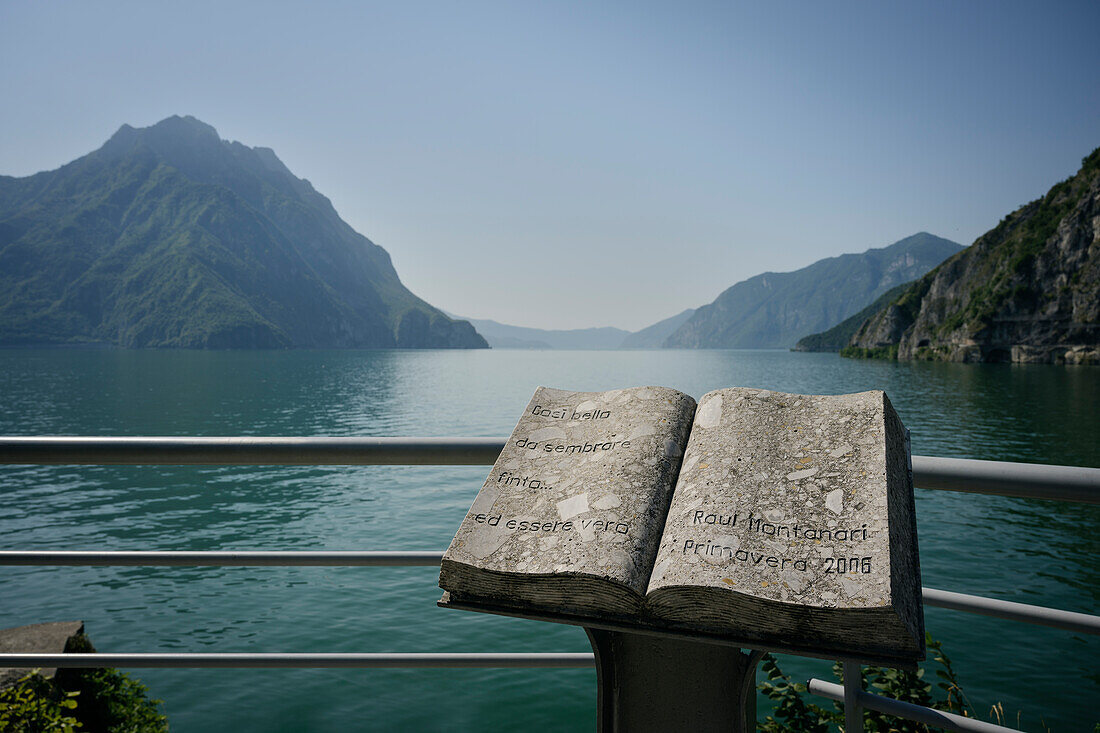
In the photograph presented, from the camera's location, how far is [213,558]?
1.93 metres

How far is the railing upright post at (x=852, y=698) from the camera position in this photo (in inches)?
63.2

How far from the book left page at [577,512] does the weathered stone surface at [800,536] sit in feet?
0.15

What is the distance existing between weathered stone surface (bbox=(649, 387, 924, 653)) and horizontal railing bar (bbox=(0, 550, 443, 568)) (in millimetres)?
965

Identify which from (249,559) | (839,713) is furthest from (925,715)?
(249,559)

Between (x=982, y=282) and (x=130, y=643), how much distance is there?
138587 mm

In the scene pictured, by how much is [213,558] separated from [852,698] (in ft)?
5.46

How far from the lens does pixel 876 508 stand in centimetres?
98

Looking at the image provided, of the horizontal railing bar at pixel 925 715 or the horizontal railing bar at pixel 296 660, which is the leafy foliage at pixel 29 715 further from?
the horizontal railing bar at pixel 925 715

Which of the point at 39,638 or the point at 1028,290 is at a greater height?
the point at 1028,290

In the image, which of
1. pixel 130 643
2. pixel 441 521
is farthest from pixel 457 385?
pixel 130 643

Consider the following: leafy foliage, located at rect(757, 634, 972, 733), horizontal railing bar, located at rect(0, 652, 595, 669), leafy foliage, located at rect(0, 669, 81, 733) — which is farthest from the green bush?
leafy foliage, located at rect(757, 634, 972, 733)

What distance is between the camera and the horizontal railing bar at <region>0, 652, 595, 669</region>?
1878 mm

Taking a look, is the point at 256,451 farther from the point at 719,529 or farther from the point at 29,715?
the point at 29,715

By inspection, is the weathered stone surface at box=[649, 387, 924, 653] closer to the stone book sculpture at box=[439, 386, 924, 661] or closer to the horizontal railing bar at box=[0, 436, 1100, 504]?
the stone book sculpture at box=[439, 386, 924, 661]
